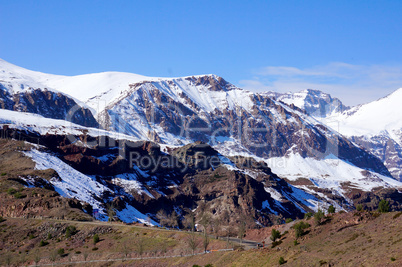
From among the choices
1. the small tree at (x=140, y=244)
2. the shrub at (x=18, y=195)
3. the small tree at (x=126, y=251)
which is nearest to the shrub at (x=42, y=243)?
the small tree at (x=140, y=244)

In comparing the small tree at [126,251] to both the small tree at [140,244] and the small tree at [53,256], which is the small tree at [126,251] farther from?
the small tree at [53,256]

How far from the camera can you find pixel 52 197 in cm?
16300

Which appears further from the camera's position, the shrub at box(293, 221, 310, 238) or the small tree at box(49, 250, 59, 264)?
the small tree at box(49, 250, 59, 264)

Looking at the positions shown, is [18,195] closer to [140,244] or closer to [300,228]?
[140,244]

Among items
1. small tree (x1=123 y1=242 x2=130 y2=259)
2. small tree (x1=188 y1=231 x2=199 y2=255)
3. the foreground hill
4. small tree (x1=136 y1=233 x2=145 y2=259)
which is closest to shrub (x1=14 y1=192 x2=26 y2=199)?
the foreground hill

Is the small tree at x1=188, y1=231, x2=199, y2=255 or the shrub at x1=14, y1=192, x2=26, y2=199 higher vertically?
the shrub at x1=14, y1=192, x2=26, y2=199

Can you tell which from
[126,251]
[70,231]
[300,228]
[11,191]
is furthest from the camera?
[11,191]

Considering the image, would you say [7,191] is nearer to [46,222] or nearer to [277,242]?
[46,222]

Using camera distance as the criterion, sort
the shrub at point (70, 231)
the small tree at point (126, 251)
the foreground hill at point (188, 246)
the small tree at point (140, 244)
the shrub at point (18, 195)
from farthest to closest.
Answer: the shrub at point (18, 195) → the shrub at point (70, 231) → the small tree at point (126, 251) → the small tree at point (140, 244) → the foreground hill at point (188, 246)

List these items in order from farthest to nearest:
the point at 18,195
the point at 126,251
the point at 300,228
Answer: the point at 18,195, the point at 126,251, the point at 300,228

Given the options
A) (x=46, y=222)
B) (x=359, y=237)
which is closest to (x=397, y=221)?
(x=359, y=237)

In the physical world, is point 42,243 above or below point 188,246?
below

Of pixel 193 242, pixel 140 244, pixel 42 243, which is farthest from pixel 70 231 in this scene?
pixel 193 242

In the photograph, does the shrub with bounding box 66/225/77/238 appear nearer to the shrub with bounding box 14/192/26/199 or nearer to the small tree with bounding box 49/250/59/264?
the small tree with bounding box 49/250/59/264
